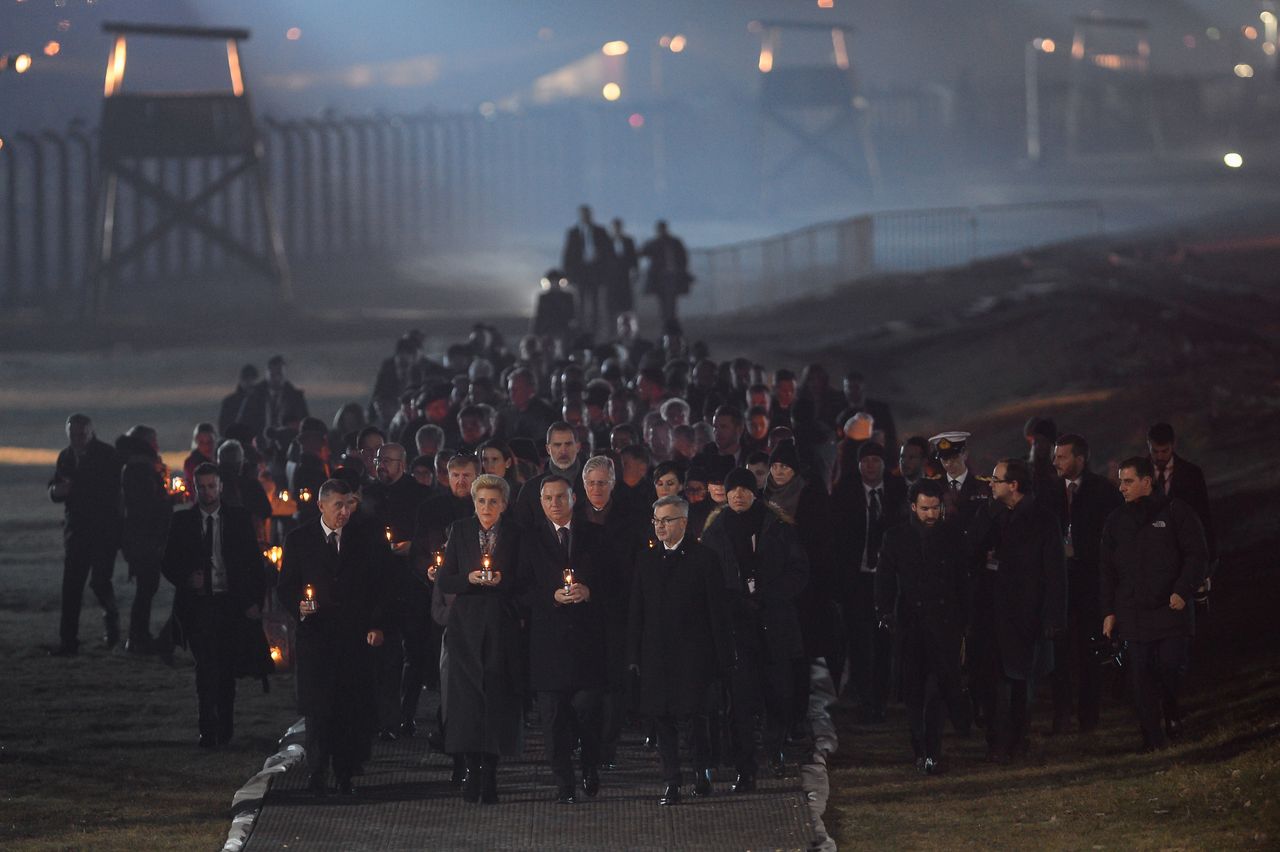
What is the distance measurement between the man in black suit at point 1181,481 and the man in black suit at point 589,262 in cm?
1659

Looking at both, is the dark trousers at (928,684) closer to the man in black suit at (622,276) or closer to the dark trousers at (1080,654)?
the dark trousers at (1080,654)

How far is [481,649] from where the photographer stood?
10.3 metres

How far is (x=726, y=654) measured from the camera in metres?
10.4

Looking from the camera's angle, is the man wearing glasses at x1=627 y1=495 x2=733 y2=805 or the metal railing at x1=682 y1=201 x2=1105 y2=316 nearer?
the man wearing glasses at x1=627 y1=495 x2=733 y2=805

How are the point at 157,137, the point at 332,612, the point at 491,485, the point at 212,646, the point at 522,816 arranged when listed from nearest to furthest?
1. the point at 522,816
2. the point at 491,485
3. the point at 332,612
4. the point at 212,646
5. the point at 157,137

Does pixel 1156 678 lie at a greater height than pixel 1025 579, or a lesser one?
lesser

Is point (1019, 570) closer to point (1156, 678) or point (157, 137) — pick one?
point (1156, 678)

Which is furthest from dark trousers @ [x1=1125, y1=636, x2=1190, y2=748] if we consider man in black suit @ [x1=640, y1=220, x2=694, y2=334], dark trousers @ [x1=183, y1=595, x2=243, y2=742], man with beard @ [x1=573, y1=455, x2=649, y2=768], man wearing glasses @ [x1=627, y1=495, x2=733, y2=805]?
man in black suit @ [x1=640, y1=220, x2=694, y2=334]

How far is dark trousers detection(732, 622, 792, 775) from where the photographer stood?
10633 millimetres

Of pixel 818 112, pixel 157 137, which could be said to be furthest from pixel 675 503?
pixel 818 112

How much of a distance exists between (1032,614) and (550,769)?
9.31 ft

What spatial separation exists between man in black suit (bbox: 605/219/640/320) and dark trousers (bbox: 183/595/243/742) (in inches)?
643

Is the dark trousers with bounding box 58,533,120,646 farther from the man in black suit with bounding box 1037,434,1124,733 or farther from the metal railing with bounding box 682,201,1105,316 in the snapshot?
the metal railing with bounding box 682,201,1105,316

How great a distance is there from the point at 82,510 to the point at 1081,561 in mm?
7328
